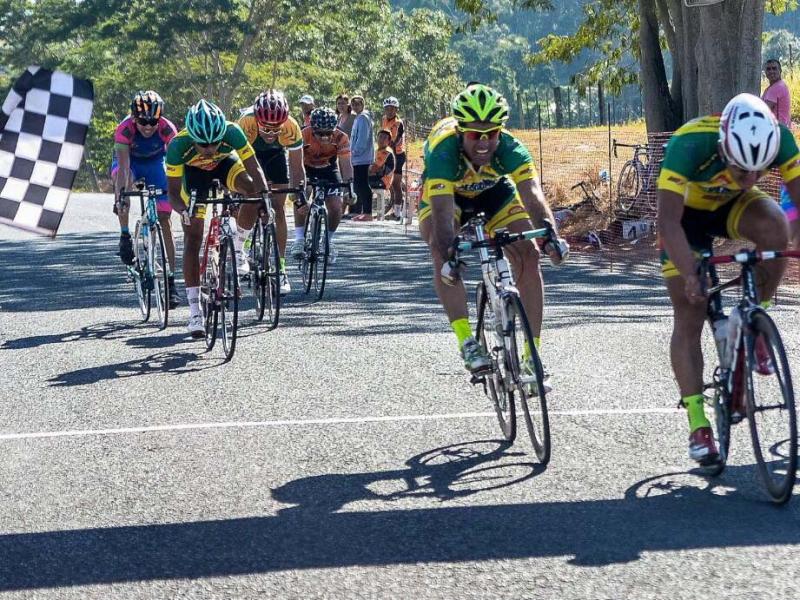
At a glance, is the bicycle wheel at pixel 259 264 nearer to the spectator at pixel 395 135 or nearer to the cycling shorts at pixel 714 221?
the cycling shorts at pixel 714 221

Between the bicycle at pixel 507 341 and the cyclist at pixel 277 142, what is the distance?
4.90 m

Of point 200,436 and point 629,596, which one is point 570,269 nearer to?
point 200,436

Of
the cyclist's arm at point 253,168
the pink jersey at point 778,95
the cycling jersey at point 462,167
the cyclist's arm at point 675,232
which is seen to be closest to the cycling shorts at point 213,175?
the cyclist's arm at point 253,168

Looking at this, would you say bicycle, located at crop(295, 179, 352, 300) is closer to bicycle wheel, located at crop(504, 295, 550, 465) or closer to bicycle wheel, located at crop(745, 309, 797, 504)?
bicycle wheel, located at crop(504, 295, 550, 465)

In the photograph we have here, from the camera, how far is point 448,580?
492 centimetres

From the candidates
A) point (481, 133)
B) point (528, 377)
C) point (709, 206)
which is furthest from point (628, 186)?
point (528, 377)

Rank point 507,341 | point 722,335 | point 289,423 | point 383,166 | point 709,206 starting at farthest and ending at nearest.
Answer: point 383,166, point 289,423, point 507,341, point 709,206, point 722,335

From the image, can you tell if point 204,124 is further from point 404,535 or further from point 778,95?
point 778,95

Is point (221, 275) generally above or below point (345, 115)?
below

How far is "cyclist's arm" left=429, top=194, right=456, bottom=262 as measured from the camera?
7.07 metres

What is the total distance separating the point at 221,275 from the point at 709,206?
4.60m

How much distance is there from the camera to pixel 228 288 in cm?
1028

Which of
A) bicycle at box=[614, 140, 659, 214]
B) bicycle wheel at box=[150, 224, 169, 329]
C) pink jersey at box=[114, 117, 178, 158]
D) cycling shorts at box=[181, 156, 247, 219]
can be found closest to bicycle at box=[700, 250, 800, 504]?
cycling shorts at box=[181, 156, 247, 219]

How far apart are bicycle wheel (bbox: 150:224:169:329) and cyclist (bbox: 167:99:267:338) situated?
0.91 meters
